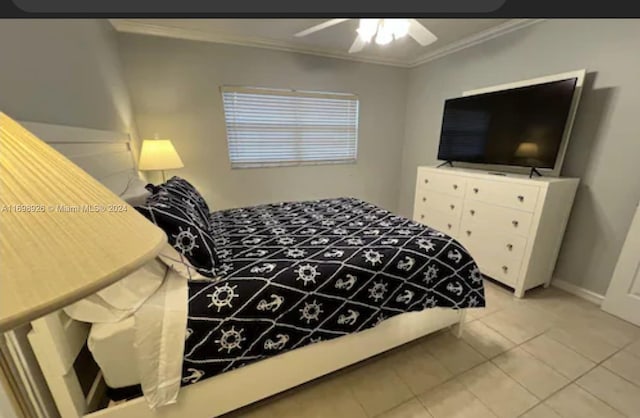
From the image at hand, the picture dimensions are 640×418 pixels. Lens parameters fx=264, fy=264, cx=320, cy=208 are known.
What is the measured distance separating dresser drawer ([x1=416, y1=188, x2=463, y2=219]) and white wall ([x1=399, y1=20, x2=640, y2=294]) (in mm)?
874

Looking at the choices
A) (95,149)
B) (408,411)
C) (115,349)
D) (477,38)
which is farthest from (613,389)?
(95,149)

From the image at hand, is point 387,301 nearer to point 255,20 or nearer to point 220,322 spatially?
point 220,322

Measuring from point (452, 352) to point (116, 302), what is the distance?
6.01 feet

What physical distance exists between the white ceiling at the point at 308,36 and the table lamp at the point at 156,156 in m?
1.11

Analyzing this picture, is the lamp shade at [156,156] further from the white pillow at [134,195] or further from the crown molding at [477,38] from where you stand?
the crown molding at [477,38]

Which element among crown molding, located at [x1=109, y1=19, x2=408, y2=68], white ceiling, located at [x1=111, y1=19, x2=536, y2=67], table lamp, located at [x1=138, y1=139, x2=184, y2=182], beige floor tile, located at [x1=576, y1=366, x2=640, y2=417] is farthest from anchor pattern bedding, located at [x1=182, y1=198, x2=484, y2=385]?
crown molding, located at [x1=109, y1=19, x2=408, y2=68]

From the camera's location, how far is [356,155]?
3738mm

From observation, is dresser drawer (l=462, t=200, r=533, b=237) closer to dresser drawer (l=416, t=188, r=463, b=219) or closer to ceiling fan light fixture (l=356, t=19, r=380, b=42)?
dresser drawer (l=416, t=188, r=463, b=219)

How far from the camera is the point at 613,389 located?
1431 millimetres

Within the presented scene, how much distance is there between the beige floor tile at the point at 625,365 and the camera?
4.96ft

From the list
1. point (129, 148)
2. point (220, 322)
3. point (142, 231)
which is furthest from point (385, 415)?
point (129, 148)

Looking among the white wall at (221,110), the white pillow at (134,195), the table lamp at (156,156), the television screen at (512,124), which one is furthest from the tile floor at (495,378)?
the white wall at (221,110)

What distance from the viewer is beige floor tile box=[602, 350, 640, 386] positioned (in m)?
1.51

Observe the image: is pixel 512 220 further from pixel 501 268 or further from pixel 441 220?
pixel 441 220
